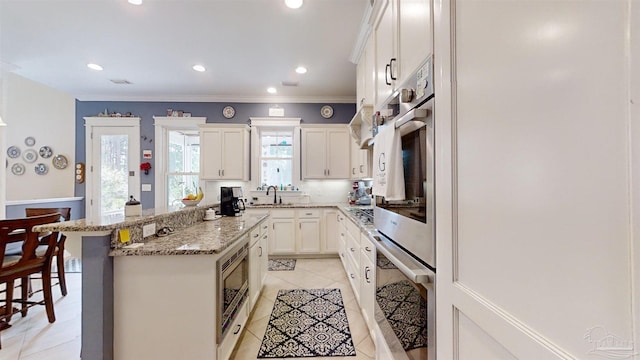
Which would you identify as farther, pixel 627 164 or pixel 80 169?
pixel 80 169

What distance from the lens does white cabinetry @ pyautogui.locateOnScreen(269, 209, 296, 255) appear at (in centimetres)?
422

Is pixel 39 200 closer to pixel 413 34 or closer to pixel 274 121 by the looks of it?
pixel 274 121

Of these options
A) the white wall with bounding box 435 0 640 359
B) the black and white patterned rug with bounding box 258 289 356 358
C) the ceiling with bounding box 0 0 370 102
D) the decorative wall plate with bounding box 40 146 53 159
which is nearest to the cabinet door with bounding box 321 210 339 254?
the black and white patterned rug with bounding box 258 289 356 358

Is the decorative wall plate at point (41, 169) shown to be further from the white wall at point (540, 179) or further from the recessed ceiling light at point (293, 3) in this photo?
the white wall at point (540, 179)

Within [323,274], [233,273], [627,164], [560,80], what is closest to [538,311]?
[627,164]

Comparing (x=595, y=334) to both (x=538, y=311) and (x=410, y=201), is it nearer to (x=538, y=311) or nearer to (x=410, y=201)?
(x=538, y=311)

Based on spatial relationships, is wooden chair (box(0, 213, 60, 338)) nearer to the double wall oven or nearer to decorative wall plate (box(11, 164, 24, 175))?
the double wall oven

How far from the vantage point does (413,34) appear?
109 cm

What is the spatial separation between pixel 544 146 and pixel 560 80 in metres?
0.10

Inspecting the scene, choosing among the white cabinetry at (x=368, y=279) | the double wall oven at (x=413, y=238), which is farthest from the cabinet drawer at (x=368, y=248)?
the double wall oven at (x=413, y=238)

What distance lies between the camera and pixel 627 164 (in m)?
0.32

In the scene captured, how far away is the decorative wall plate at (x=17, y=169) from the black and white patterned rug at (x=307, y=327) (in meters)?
5.41

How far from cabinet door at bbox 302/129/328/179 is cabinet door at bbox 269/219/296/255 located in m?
0.94

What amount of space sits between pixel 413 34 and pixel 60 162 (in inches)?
248
